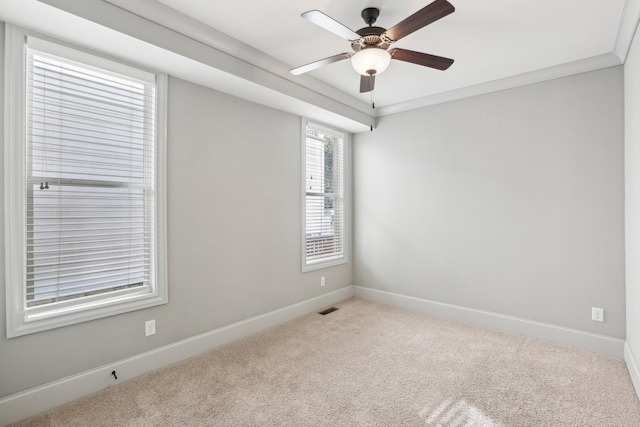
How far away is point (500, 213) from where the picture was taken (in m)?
3.44

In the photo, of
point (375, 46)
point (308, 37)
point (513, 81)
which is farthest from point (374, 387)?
point (513, 81)

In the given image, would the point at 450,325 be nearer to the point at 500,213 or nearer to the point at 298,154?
the point at 500,213

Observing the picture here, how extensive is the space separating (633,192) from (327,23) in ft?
8.24

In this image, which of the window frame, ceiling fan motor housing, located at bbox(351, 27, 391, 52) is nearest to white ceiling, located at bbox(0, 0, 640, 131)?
ceiling fan motor housing, located at bbox(351, 27, 391, 52)

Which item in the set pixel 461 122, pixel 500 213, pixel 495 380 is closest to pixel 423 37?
pixel 461 122

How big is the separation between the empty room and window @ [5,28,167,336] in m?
0.01

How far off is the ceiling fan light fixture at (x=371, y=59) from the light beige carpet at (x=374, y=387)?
226 centimetres

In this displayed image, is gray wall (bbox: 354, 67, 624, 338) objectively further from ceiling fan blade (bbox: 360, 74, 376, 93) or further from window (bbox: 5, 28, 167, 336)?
window (bbox: 5, 28, 167, 336)

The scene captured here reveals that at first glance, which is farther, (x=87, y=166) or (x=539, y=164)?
(x=539, y=164)

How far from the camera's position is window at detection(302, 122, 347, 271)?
4051 mm

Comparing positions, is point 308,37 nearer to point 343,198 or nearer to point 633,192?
point 343,198

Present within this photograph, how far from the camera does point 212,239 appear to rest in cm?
301

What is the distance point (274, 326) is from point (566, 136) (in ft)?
11.4

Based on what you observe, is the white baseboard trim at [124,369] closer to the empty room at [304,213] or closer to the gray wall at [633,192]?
the empty room at [304,213]
